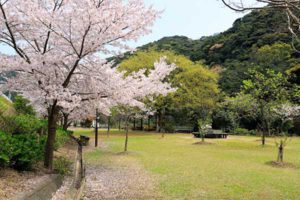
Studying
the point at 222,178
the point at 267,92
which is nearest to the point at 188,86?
the point at 267,92

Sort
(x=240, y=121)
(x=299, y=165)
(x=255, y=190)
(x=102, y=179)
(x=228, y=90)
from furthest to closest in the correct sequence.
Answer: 1. (x=228, y=90)
2. (x=240, y=121)
3. (x=299, y=165)
4. (x=102, y=179)
5. (x=255, y=190)

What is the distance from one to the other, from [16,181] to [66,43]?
390cm

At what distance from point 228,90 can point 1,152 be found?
1670 inches

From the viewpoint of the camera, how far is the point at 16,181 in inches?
280

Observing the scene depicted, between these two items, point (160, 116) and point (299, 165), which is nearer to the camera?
point (299, 165)

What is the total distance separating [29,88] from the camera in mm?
9711

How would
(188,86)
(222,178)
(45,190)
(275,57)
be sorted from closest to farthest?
(45,190) → (222,178) → (188,86) → (275,57)

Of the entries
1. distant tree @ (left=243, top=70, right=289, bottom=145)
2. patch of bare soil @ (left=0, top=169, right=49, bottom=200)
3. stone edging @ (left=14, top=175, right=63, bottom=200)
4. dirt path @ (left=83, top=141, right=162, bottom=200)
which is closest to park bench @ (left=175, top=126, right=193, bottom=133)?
distant tree @ (left=243, top=70, right=289, bottom=145)

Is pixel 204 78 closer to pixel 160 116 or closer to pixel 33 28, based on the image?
pixel 160 116

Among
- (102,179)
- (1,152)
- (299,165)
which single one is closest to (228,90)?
(299,165)

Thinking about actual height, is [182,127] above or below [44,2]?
below

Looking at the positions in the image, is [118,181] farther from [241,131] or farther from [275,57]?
[275,57]

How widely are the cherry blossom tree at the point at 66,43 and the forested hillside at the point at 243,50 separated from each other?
31.5 meters

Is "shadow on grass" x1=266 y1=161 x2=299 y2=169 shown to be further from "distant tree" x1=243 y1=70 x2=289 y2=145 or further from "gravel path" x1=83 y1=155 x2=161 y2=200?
"distant tree" x1=243 y1=70 x2=289 y2=145
